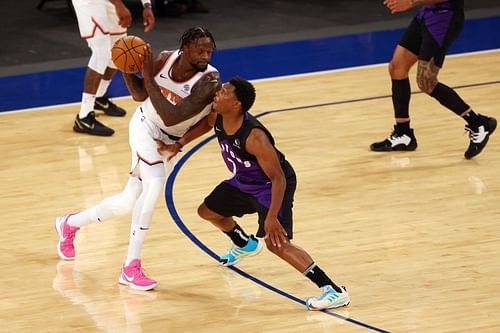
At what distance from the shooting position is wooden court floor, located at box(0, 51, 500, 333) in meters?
6.14

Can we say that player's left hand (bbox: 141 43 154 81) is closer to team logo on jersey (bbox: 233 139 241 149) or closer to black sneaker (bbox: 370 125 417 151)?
team logo on jersey (bbox: 233 139 241 149)

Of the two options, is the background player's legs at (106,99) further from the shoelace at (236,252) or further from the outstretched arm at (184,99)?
the outstretched arm at (184,99)

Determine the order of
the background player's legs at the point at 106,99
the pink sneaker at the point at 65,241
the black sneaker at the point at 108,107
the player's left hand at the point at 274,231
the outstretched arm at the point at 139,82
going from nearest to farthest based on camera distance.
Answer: the player's left hand at the point at 274,231 < the outstretched arm at the point at 139,82 < the pink sneaker at the point at 65,241 < the background player's legs at the point at 106,99 < the black sneaker at the point at 108,107

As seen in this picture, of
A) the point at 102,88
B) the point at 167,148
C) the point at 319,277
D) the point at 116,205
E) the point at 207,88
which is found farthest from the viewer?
the point at 102,88

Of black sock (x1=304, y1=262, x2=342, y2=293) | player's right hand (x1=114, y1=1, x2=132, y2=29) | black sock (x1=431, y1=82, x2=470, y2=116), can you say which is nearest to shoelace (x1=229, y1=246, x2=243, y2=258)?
black sock (x1=304, y1=262, x2=342, y2=293)

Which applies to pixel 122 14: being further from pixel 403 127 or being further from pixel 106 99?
pixel 403 127

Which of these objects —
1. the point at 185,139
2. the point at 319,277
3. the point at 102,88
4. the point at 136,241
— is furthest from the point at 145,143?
the point at 102,88

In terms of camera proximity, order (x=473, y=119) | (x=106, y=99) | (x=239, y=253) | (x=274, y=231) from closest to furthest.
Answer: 1. (x=274, y=231)
2. (x=239, y=253)
3. (x=473, y=119)
4. (x=106, y=99)

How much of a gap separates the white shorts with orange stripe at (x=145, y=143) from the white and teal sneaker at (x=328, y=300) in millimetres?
1177

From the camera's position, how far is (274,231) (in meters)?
6.02

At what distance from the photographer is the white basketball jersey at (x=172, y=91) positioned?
21.2 ft

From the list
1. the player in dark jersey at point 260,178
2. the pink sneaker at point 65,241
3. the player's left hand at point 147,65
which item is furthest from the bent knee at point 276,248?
the pink sneaker at point 65,241

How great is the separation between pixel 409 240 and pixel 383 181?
1.26 meters

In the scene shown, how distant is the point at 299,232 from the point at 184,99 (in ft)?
4.91
